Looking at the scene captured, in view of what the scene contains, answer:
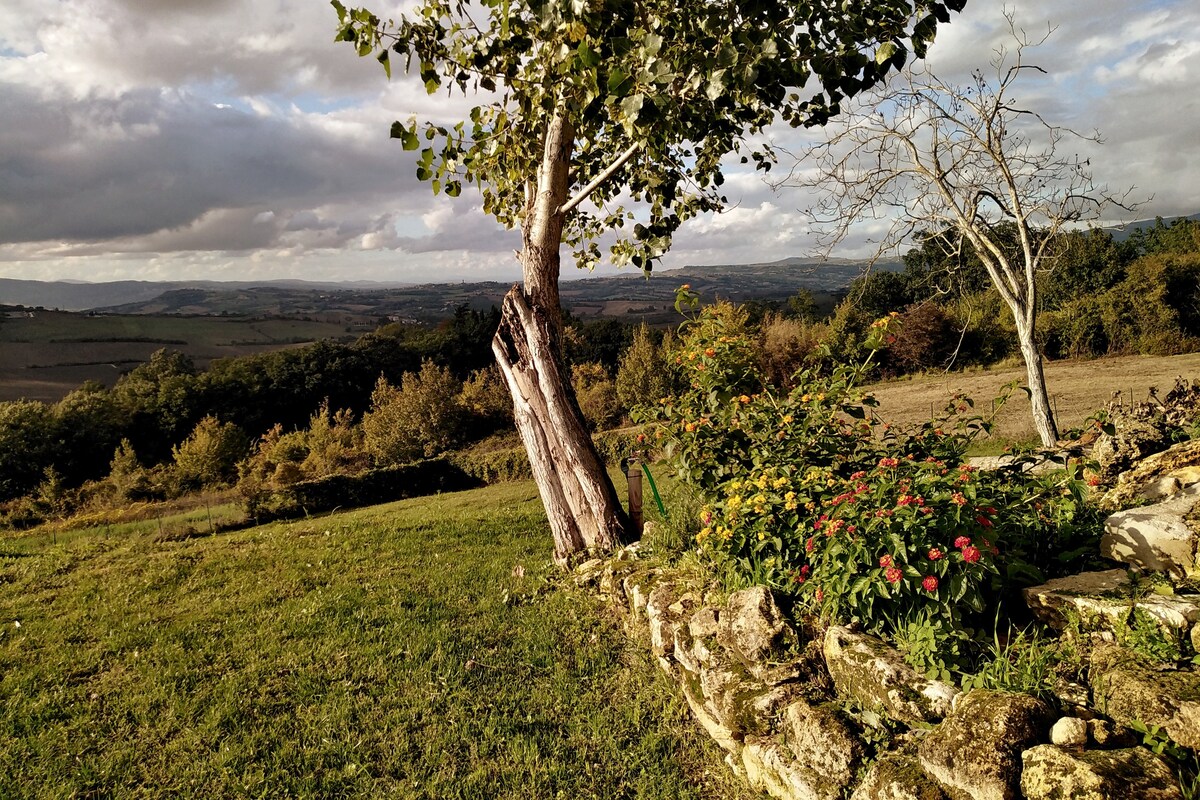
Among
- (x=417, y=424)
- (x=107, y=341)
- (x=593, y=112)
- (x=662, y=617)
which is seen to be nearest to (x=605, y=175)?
(x=593, y=112)

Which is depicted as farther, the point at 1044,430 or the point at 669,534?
the point at 1044,430

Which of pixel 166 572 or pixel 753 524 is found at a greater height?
pixel 753 524

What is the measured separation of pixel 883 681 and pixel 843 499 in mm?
976

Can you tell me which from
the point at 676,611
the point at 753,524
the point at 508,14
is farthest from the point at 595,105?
the point at 676,611

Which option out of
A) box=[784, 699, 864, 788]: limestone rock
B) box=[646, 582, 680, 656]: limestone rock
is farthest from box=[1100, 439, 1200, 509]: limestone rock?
box=[646, 582, 680, 656]: limestone rock

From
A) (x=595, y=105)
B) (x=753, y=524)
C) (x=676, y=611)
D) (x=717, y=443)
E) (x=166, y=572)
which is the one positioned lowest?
(x=166, y=572)

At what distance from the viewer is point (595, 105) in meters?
5.80

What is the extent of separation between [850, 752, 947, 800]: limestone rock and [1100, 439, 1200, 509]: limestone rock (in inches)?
109

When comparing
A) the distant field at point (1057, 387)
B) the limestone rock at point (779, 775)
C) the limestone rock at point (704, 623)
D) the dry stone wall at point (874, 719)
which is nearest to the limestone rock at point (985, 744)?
the dry stone wall at point (874, 719)

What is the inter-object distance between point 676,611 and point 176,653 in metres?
4.45

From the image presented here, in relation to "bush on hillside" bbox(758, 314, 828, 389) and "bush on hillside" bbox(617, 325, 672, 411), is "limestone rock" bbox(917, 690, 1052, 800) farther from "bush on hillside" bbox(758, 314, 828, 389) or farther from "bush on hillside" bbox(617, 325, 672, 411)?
"bush on hillside" bbox(617, 325, 672, 411)

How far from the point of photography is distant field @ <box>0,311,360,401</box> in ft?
270

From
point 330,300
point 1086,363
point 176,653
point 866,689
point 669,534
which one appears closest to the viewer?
point 866,689

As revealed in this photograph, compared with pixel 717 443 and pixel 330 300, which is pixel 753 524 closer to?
pixel 717 443
